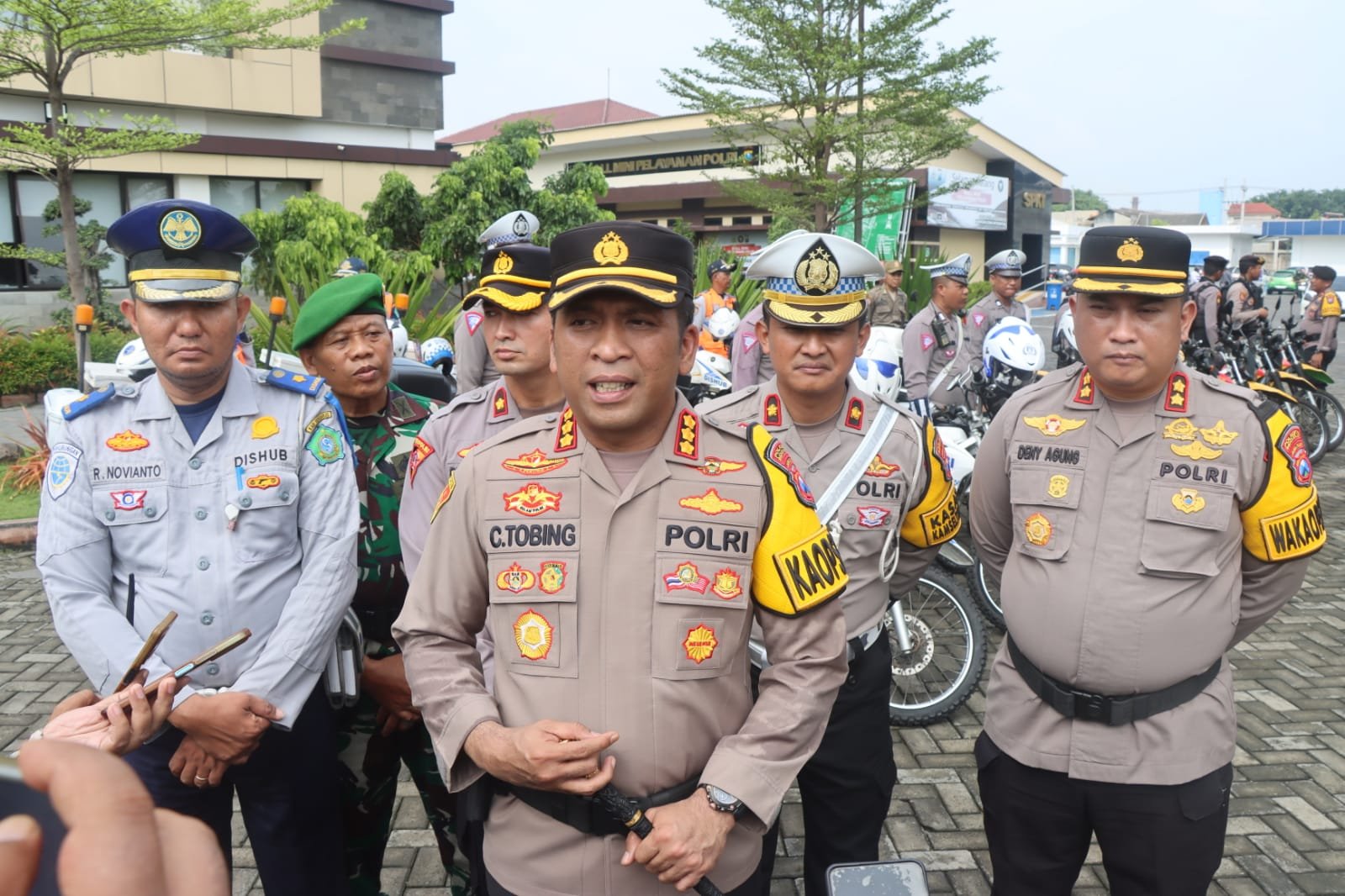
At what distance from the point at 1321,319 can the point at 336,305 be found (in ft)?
44.0

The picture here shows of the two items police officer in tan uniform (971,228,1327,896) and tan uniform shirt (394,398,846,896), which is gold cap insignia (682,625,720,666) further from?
police officer in tan uniform (971,228,1327,896)

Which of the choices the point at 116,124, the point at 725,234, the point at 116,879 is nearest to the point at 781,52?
the point at 116,124

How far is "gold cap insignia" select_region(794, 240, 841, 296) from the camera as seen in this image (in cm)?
282

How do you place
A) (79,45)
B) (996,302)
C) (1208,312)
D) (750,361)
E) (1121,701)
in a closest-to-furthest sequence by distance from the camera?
(1121,701) → (750,361) → (996,302) → (1208,312) → (79,45)

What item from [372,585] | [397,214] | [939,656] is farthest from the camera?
[397,214]

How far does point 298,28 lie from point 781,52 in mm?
9910

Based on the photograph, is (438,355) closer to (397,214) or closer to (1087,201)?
(397,214)

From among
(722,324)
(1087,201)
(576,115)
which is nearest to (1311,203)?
(1087,201)

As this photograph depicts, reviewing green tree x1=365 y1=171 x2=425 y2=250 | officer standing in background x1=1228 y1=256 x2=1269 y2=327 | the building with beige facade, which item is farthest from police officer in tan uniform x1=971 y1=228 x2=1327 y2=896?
the building with beige facade

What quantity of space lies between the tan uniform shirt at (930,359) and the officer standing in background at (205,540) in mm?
4915

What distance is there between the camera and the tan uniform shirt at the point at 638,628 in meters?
1.69

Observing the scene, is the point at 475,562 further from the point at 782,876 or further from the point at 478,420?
the point at 782,876

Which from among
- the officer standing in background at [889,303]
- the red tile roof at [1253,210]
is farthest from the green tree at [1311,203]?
the officer standing in background at [889,303]

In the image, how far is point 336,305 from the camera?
2.96 meters
